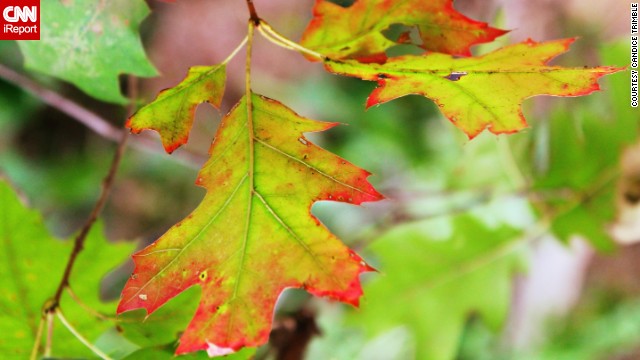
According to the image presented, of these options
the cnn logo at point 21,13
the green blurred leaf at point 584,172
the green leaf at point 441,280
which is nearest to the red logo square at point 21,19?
the cnn logo at point 21,13

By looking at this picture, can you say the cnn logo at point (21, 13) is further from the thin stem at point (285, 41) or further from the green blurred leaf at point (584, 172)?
the green blurred leaf at point (584, 172)

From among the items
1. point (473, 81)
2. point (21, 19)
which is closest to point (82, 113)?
point (21, 19)

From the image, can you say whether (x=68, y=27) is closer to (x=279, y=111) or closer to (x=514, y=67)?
(x=279, y=111)

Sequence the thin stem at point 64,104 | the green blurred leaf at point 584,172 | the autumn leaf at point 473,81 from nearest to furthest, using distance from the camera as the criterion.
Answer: the autumn leaf at point 473,81 < the thin stem at point 64,104 < the green blurred leaf at point 584,172

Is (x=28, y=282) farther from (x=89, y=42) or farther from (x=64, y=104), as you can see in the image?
(x=64, y=104)

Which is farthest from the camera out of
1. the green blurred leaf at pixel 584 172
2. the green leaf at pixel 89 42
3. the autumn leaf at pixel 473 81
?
the green blurred leaf at pixel 584 172

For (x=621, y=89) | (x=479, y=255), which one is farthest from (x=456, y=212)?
(x=621, y=89)

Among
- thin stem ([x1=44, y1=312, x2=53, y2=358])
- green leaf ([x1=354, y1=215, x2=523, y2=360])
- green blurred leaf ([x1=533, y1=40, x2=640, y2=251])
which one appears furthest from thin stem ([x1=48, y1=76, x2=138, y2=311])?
green blurred leaf ([x1=533, y1=40, x2=640, y2=251])
